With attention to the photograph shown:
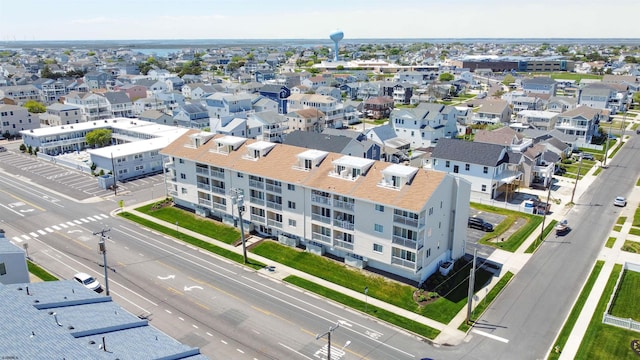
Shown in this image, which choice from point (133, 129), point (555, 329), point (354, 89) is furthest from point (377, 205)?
point (354, 89)

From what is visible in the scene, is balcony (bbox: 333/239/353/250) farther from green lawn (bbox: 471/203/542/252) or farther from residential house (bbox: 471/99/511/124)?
residential house (bbox: 471/99/511/124)

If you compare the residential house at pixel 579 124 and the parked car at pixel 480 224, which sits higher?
the residential house at pixel 579 124

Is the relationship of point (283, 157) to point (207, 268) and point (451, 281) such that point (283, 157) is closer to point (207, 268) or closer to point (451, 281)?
point (207, 268)

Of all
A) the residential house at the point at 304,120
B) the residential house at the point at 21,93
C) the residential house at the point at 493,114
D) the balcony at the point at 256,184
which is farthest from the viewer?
the residential house at the point at 21,93

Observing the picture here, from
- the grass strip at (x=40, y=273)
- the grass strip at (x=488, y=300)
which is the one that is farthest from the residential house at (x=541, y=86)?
the grass strip at (x=40, y=273)

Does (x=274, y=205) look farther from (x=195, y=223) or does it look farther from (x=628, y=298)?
(x=628, y=298)

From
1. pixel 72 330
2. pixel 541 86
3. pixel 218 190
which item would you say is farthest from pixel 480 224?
pixel 541 86

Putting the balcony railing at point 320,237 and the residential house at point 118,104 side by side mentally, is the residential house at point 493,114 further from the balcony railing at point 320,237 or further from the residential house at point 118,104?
the residential house at point 118,104

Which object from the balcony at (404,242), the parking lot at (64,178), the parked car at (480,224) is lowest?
A: the parked car at (480,224)
